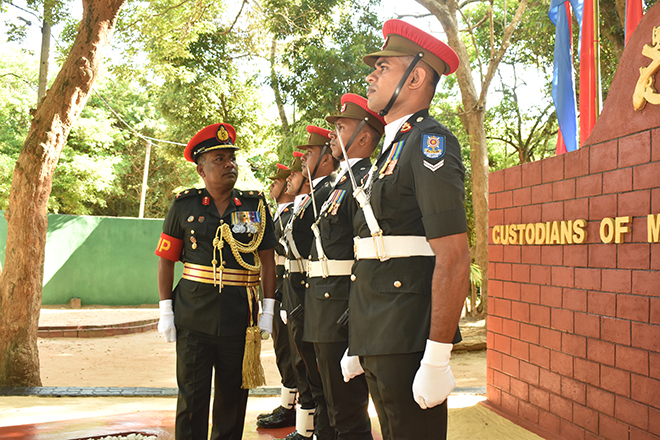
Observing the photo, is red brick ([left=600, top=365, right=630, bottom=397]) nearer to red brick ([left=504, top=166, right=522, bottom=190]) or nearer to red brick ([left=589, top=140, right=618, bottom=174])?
red brick ([left=589, top=140, right=618, bottom=174])

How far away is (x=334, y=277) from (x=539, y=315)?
1.75 m

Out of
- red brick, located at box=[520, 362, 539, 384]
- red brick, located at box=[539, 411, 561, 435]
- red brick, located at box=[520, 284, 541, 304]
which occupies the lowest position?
red brick, located at box=[539, 411, 561, 435]

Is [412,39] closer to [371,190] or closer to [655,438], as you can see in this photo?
[371,190]

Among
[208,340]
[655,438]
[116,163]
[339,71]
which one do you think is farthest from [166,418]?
[116,163]

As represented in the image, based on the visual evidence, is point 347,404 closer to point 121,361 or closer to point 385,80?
point 385,80

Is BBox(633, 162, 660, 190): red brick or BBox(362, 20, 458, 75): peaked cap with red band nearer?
BBox(362, 20, 458, 75): peaked cap with red band

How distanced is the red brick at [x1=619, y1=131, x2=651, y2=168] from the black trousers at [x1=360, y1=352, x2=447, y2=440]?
6.35ft

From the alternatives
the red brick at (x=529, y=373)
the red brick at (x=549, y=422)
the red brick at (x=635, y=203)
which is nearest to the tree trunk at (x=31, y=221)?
the red brick at (x=529, y=373)

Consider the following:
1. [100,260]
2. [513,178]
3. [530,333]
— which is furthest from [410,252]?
[100,260]

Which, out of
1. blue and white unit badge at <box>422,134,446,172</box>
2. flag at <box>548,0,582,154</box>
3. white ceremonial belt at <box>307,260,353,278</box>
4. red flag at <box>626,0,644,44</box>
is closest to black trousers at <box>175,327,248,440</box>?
white ceremonial belt at <box>307,260,353,278</box>

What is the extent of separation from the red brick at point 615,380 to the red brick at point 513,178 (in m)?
1.46

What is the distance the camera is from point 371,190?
198cm

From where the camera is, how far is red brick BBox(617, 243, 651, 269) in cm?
284

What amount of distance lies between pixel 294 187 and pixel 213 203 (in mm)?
1311
